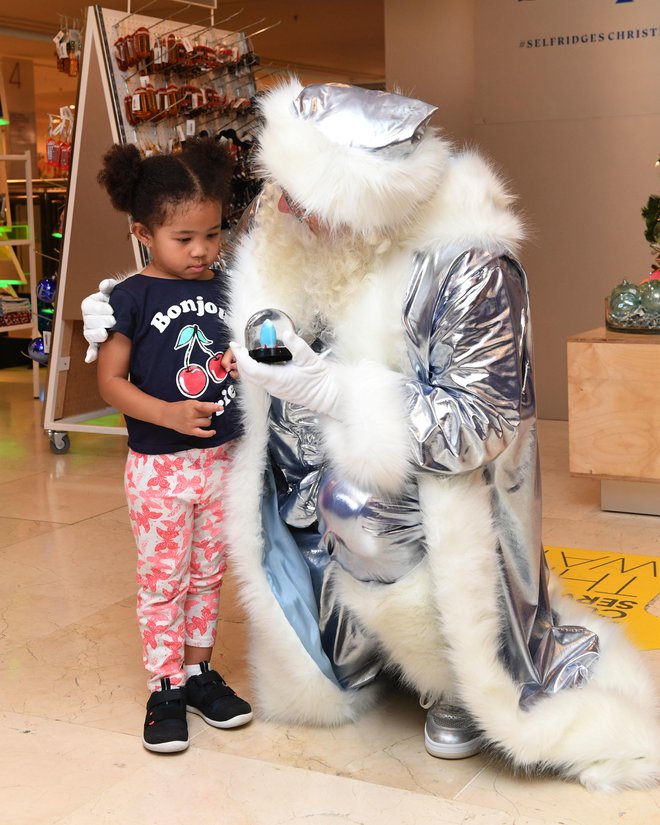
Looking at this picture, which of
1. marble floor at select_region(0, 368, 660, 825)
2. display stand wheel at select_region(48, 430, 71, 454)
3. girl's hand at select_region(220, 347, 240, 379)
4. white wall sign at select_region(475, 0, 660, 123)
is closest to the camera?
marble floor at select_region(0, 368, 660, 825)

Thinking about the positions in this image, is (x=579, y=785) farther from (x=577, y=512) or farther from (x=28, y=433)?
(x=28, y=433)

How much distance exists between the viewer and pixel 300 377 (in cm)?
174

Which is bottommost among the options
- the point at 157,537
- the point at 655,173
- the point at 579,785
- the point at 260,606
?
the point at 579,785

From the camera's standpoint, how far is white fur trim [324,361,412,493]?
173 cm

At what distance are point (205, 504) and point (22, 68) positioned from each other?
33.3 ft

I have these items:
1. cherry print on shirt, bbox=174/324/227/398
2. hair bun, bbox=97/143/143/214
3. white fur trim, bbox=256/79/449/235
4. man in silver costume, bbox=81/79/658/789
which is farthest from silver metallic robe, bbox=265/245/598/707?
hair bun, bbox=97/143/143/214

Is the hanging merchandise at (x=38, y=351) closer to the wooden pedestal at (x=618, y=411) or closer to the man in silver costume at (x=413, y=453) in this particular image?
the wooden pedestal at (x=618, y=411)

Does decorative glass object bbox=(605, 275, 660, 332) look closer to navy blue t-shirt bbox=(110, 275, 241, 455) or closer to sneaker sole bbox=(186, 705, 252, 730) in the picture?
navy blue t-shirt bbox=(110, 275, 241, 455)

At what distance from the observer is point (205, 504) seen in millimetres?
2045

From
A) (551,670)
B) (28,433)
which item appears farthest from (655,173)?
(551,670)

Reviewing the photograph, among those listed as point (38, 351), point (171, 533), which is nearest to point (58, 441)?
point (38, 351)

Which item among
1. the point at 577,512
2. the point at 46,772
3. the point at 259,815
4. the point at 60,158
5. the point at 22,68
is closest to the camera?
the point at 259,815

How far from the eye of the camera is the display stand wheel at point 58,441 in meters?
4.68

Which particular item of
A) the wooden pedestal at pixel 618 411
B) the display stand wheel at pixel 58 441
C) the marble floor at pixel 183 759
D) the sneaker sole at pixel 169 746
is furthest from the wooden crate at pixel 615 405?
the display stand wheel at pixel 58 441
